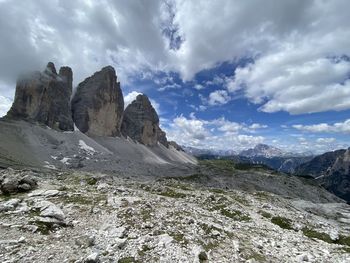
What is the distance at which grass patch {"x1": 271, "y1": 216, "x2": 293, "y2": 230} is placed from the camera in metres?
35.1

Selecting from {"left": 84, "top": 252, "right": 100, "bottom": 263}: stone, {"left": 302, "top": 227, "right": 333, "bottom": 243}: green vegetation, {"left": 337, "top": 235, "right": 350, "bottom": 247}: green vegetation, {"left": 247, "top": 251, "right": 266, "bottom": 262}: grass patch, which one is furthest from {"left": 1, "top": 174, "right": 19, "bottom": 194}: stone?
{"left": 337, "top": 235, "right": 350, "bottom": 247}: green vegetation

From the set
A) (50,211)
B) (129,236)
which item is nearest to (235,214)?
(129,236)

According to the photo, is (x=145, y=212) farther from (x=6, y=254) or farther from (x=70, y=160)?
(x=70, y=160)

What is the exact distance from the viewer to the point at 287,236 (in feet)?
92.1

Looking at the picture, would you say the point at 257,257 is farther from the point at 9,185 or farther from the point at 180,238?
the point at 9,185

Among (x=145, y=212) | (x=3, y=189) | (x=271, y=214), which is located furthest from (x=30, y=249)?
(x=271, y=214)

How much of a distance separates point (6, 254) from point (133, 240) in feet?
24.5

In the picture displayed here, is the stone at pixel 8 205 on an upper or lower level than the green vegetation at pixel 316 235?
lower

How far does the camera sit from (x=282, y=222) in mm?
36406

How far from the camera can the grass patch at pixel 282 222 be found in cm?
3513

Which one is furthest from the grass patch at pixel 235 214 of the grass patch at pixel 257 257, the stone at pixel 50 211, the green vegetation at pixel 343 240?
the stone at pixel 50 211

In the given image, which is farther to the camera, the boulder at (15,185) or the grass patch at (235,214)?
the grass patch at (235,214)

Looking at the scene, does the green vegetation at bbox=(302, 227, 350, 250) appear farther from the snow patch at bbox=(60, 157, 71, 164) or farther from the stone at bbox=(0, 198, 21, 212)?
the snow patch at bbox=(60, 157, 71, 164)

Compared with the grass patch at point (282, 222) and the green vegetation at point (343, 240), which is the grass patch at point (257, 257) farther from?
the green vegetation at point (343, 240)
